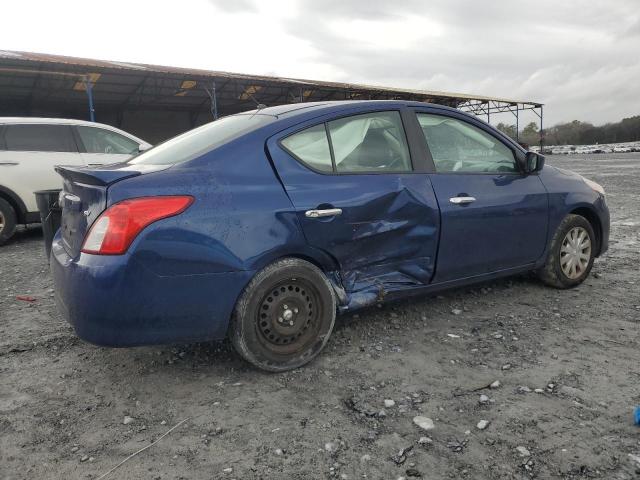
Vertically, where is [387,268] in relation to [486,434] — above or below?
above

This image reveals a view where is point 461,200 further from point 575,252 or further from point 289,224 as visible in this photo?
point 575,252

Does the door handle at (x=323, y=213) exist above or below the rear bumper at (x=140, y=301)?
above

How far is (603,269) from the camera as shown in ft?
15.3

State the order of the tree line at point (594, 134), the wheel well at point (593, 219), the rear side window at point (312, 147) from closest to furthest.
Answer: the rear side window at point (312, 147) < the wheel well at point (593, 219) < the tree line at point (594, 134)

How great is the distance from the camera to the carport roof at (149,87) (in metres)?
15.8

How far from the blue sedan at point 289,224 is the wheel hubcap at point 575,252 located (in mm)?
392

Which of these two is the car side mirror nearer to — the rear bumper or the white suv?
the rear bumper

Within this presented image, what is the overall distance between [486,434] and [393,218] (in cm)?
134

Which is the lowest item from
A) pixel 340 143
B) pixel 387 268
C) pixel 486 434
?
pixel 486 434

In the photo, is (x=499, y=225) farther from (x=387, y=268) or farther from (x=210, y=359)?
(x=210, y=359)

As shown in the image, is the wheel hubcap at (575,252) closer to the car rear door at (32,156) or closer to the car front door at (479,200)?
the car front door at (479,200)

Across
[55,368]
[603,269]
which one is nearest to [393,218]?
[55,368]

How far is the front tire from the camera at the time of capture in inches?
156

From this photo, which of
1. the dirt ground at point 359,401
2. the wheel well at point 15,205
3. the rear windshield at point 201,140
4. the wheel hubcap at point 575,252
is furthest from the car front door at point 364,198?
the wheel well at point 15,205
